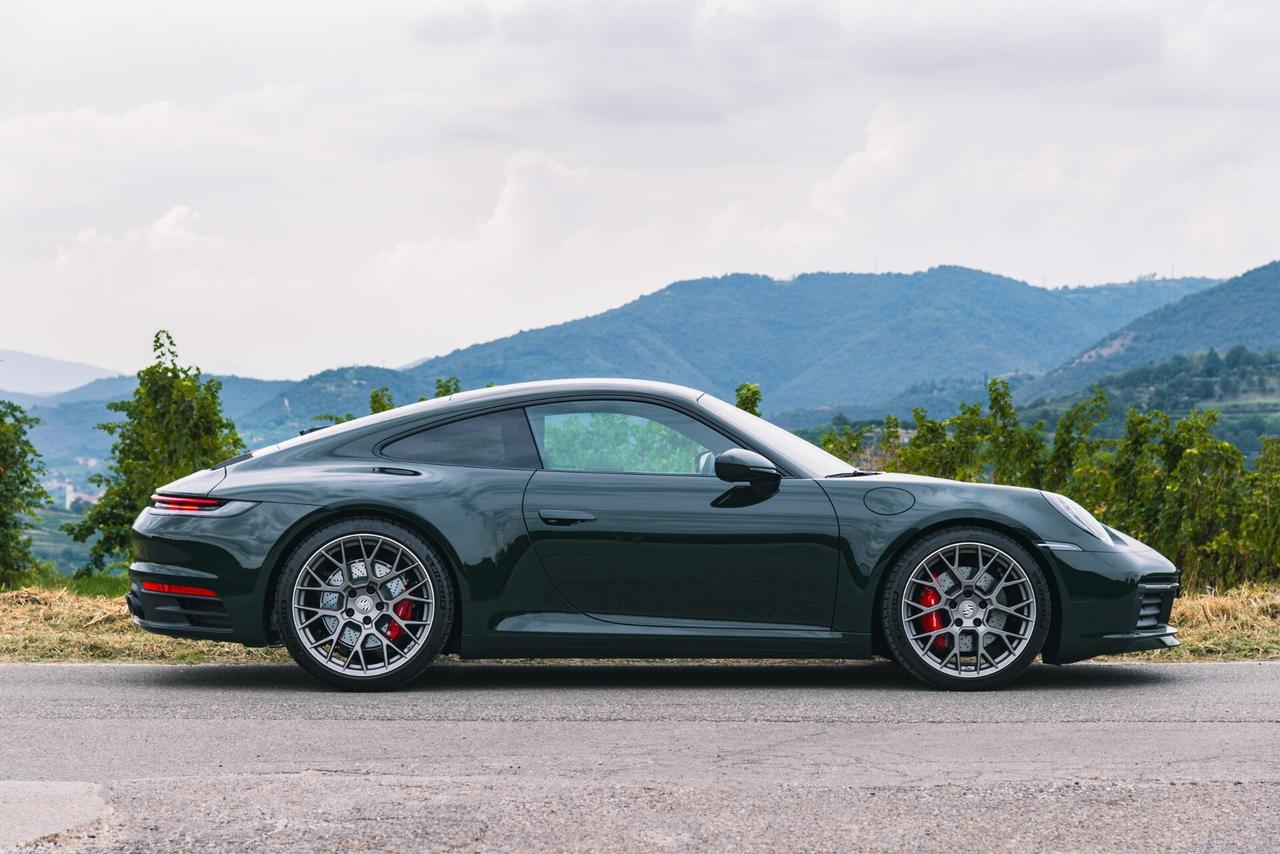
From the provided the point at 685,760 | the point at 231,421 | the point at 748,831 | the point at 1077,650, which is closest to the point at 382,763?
the point at 685,760

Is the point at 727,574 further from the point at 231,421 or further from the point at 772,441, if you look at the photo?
the point at 231,421

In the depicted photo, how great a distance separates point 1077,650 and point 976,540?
0.67 metres

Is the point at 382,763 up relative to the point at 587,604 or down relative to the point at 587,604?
down

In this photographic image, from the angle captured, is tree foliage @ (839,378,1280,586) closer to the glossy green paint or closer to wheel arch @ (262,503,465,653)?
the glossy green paint

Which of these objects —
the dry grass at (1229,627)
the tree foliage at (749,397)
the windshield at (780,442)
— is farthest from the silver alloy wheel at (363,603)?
the tree foliage at (749,397)

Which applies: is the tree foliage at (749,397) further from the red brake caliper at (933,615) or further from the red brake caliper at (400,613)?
the red brake caliper at (400,613)

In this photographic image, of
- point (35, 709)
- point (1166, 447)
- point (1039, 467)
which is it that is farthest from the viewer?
point (1039, 467)

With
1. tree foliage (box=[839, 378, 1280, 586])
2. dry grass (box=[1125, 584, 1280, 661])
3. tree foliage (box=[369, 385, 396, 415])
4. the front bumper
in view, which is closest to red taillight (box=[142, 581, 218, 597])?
the front bumper

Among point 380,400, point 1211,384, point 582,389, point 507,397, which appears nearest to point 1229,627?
point 582,389

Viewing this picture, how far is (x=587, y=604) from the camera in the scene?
6.43 m

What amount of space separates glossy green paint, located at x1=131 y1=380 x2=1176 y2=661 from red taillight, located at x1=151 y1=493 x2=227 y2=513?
67 millimetres

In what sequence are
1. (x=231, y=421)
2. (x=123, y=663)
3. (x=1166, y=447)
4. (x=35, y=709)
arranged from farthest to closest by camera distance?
(x=231, y=421) → (x=1166, y=447) → (x=123, y=663) → (x=35, y=709)

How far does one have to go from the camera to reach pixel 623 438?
6645 mm

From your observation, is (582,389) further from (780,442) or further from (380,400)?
(380,400)
